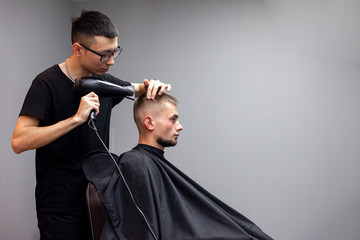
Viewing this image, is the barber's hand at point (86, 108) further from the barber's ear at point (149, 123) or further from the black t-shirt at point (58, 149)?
the barber's ear at point (149, 123)

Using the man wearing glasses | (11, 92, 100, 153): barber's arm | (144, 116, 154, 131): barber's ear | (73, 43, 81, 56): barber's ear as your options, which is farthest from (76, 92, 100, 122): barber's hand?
(144, 116, 154, 131): barber's ear

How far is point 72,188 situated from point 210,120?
195cm

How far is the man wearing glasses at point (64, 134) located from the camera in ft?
5.85

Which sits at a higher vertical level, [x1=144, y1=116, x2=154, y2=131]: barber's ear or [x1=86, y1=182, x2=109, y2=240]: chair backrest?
[x1=144, y1=116, x2=154, y2=131]: barber's ear

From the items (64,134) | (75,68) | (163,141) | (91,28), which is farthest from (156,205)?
(91,28)

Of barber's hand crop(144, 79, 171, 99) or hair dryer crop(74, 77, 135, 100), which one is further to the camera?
barber's hand crop(144, 79, 171, 99)

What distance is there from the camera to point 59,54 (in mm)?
3721

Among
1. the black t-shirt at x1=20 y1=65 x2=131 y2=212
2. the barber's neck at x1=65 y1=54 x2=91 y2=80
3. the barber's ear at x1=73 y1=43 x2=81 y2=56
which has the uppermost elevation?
the barber's ear at x1=73 y1=43 x2=81 y2=56

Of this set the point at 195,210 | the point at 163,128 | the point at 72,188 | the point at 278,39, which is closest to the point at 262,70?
the point at 278,39

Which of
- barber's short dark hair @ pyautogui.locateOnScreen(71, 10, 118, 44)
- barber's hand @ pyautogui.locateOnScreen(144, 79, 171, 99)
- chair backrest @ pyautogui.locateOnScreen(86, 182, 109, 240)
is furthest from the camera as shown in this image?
barber's hand @ pyautogui.locateOnScreen(144, 79, 171, 99)

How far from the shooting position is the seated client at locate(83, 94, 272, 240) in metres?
A: 1.67

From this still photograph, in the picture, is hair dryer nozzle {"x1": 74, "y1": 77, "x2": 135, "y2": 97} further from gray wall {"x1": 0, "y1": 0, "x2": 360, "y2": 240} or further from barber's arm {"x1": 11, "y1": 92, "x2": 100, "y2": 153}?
gray wall {"x1": 0, "y1": 0, "x2": 360, "y2": 240}

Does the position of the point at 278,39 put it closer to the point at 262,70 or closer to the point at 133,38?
the point at 262,70

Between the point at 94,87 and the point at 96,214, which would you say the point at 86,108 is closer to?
the point at 94,87
